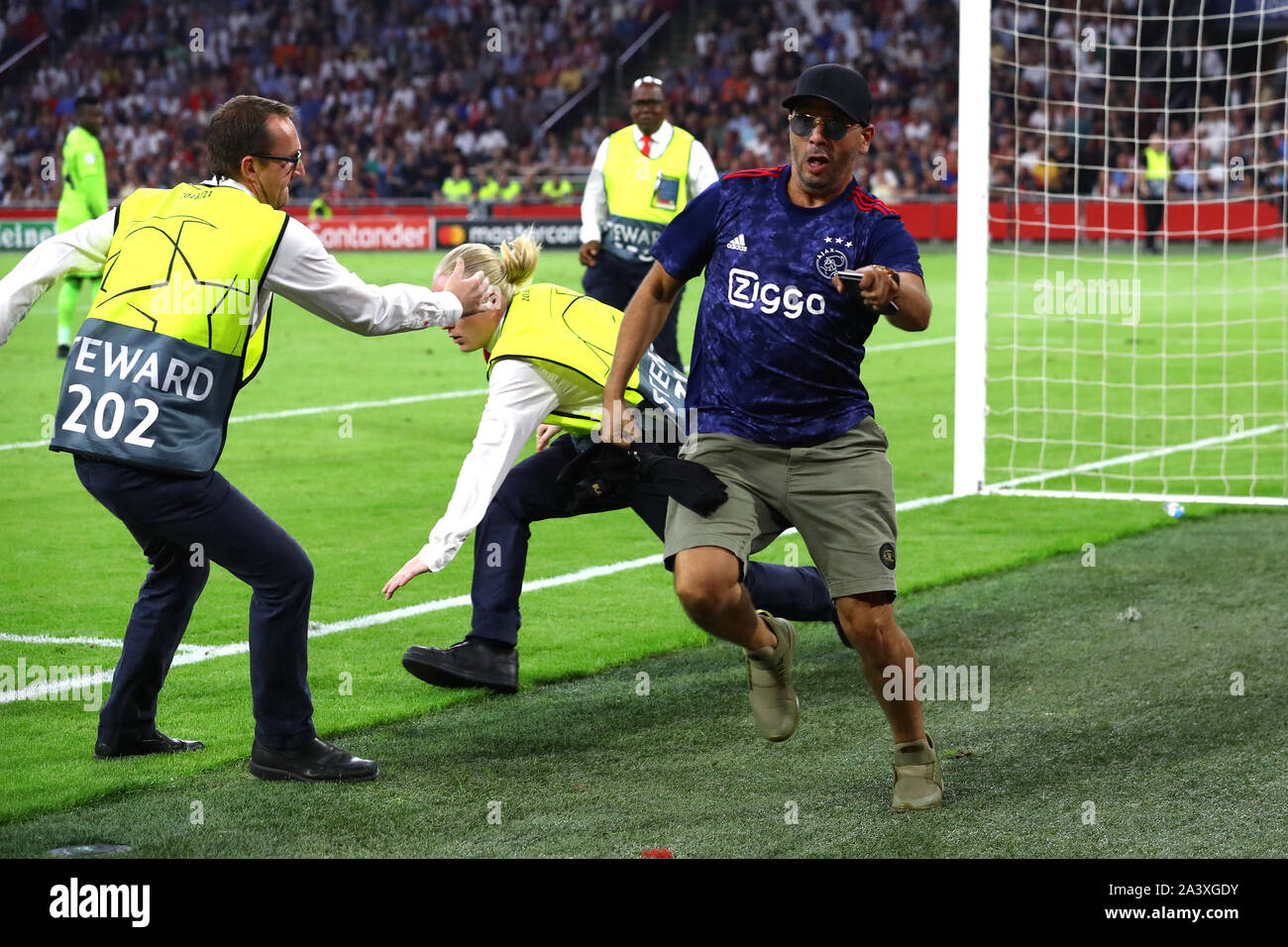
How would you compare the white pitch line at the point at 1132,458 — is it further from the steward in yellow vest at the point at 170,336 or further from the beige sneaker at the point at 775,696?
the steward in yellow vest at the point at 170,336

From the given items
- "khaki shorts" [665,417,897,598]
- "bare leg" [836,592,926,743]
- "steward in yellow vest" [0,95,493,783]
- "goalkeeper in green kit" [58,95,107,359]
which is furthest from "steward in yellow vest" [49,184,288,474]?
"goalkeeper in green kit" [58,95,107,359]

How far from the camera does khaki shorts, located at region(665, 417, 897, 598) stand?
15.2 feet

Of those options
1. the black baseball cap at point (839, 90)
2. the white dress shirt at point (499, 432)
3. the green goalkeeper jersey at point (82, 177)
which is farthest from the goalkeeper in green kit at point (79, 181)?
the black baseball cap at point (839, 90)

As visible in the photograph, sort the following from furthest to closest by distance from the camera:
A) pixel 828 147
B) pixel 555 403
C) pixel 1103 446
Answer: pixel 1103 446
pixel 555 403
pixel 828 147

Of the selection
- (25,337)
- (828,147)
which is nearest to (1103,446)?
(828,147)

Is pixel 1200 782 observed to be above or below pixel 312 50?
below

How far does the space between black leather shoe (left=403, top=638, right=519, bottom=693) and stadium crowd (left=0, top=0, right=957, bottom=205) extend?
96.7 ft

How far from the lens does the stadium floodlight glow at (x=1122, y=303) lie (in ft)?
31.6

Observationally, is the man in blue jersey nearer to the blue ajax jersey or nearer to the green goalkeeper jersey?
the blue ajax jersey

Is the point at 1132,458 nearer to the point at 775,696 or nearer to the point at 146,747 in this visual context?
the point at 775,696

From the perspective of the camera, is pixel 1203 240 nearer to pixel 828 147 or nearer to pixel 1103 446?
pixel 1103 446

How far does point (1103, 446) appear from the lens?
11.7 m

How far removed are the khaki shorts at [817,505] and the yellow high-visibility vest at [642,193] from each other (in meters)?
6.76

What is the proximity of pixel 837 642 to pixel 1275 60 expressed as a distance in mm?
29032
